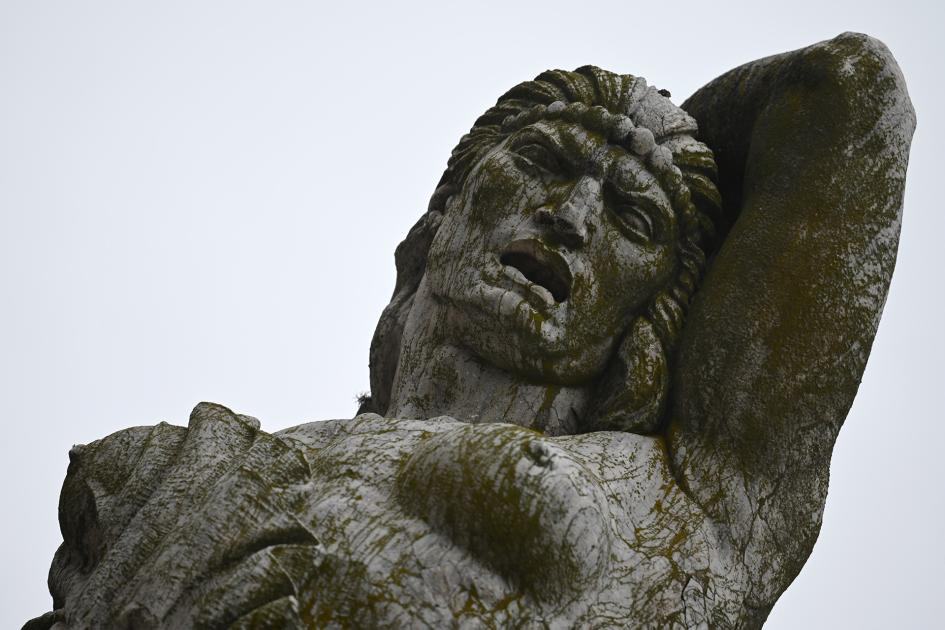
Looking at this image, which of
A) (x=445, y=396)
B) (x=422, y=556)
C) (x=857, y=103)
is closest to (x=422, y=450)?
(x=422, y=556)

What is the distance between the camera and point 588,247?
402 centimetres

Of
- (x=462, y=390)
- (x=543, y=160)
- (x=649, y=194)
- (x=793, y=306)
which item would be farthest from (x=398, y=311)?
(x=793, y=306)

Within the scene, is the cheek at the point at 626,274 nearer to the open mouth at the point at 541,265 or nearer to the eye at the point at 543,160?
the open mouth at the point at 541,265

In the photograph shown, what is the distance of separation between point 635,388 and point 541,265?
0.55m

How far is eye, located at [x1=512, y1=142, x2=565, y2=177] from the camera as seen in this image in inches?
165

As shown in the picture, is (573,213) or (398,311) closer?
(573,213)

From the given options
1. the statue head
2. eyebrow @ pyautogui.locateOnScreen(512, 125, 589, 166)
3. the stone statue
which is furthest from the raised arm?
eyebrow @ pyautogui.locateOnScreen(512, 125, 589, 166)

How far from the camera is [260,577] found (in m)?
2.85

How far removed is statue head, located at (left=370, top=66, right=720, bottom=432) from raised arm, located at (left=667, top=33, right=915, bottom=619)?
0.16 meters

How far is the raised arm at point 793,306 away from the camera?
359 cm

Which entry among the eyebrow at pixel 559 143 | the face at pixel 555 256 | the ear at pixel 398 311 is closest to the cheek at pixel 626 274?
the face at pixel 555 256

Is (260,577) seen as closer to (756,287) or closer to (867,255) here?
(756,287)

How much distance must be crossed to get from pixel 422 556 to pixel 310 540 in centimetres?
29

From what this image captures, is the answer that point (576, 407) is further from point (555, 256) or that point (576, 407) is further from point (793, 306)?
point (793, 306)
